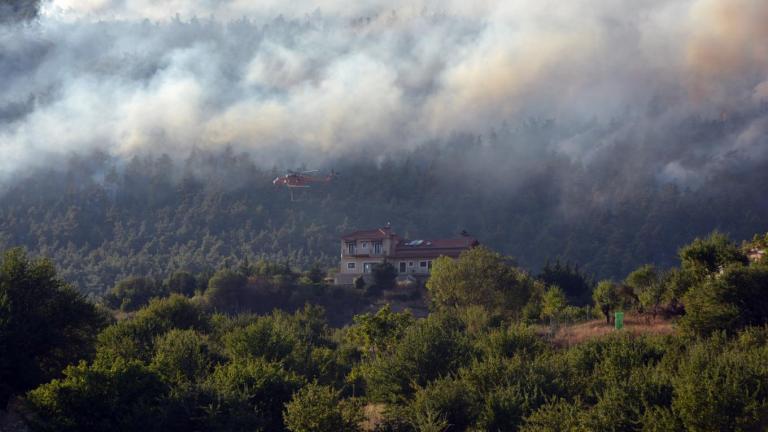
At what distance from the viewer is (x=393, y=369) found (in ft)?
161

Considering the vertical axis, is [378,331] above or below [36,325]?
below

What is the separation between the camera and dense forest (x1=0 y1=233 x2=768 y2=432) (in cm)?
3812

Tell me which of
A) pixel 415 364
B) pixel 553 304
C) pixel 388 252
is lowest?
pixel 415 364

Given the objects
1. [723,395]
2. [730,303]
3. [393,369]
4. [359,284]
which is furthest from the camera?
[359,284]

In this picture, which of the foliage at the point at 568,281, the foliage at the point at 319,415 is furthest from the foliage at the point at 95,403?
the foliage at the point at 568,281

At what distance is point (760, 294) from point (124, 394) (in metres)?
39.0

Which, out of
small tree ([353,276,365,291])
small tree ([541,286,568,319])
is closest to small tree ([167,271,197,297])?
small tree ([353,276,365,291])

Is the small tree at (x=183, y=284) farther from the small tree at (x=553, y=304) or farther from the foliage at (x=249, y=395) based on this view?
the foliage at (x=249, y=395)

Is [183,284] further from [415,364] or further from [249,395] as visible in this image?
[249,395]

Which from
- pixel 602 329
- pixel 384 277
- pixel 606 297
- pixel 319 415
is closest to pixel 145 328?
pixel 319 415

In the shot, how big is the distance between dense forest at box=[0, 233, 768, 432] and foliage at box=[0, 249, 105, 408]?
10 centimetres

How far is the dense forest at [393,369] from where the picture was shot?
3812cm

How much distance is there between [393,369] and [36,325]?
2040 centimetres

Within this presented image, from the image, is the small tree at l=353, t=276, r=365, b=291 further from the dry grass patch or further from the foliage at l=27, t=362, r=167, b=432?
the foliage at l=27, t=362, r=167, b=432
